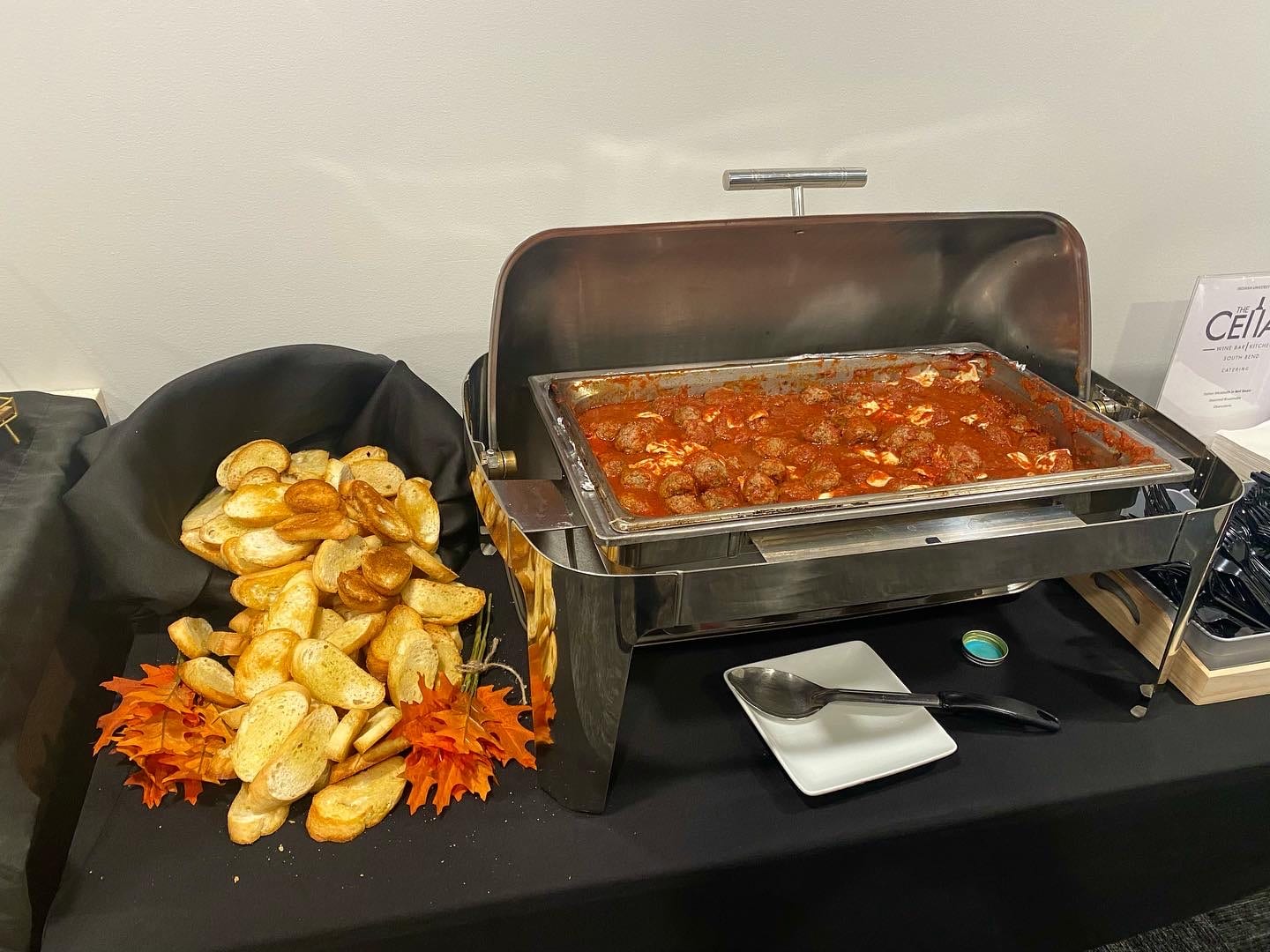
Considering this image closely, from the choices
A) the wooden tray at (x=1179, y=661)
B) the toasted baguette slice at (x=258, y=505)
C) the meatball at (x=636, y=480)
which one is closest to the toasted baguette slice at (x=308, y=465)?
the toasted baguette slice at (x=258, y=505)

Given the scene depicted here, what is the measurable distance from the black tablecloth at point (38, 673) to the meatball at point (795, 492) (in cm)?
89

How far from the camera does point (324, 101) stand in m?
1.25

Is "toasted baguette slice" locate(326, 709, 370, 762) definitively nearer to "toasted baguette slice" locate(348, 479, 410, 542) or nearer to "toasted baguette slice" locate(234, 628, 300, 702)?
"toasted baguette slice" locate(234, 628, 300, 702)

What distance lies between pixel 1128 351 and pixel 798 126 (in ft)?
3.14

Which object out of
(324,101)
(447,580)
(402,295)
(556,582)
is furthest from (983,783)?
(324,101)

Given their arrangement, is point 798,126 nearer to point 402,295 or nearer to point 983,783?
point 402,295

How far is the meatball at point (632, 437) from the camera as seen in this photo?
42.9 inches

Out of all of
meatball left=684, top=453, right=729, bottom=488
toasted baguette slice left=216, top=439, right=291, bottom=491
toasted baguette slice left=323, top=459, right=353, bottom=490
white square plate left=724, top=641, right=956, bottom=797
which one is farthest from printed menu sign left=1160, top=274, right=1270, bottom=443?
toasted baguette slice left=216, top=439, right=291, bottom=491

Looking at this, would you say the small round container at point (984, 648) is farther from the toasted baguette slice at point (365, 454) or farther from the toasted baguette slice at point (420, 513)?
the toasted baguette slice at point (365, 454)

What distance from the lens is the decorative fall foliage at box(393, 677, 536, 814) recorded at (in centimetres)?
98

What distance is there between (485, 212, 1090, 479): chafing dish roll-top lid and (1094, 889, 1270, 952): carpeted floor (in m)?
0.93

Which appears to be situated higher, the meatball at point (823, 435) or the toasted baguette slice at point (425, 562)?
the meatball at point (823, 435)

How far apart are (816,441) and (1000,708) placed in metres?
0.42

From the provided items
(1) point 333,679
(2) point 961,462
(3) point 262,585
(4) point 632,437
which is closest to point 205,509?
(3) point 262,585
